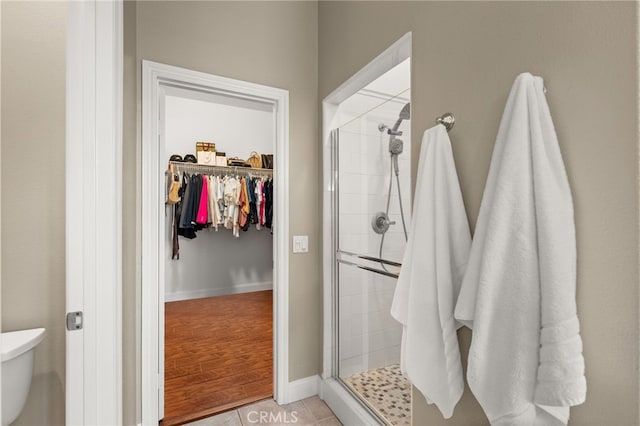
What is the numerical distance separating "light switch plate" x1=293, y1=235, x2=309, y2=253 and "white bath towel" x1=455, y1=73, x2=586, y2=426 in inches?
51.1

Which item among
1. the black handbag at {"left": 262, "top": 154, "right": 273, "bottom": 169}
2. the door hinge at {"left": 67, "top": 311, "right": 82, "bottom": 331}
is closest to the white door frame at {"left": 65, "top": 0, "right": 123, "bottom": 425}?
the door hinge at {"left": 67, "top": 311, "right": 82, "bottom": 331}

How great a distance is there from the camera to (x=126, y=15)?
1332 millimetres

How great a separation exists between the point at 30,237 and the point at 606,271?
1.70 m

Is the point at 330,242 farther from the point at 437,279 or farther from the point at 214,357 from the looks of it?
the point at 214,357

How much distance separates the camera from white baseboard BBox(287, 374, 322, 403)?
1.91m

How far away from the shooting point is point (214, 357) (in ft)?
8.22

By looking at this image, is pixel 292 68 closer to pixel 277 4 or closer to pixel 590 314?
pixel 277 4

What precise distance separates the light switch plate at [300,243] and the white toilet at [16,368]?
128 cm

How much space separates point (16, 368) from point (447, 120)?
162 centimetres

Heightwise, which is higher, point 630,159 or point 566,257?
point 630,159

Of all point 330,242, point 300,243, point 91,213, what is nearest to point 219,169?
point 300,243

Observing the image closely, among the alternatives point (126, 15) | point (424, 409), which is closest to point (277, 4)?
point (126, 15)

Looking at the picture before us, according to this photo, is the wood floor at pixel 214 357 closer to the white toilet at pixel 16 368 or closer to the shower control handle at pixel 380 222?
the white toilet at pixel 16 368

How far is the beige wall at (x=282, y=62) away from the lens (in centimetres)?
162
